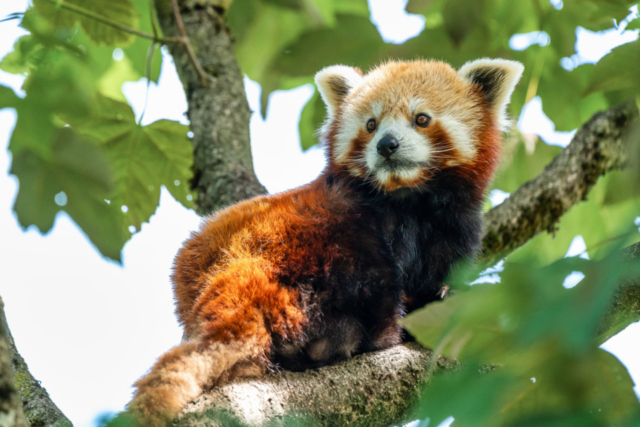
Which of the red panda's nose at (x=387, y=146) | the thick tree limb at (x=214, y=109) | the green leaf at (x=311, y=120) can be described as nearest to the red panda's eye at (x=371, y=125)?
the red panda's nose at (x=387, y=146)

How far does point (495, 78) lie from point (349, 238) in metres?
1.68

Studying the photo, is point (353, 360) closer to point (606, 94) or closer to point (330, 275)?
point (330, 275)

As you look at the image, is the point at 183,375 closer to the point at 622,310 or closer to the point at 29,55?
the point at 29,55

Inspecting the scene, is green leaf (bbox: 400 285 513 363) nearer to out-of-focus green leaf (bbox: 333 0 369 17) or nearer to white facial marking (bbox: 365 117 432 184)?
white facial marking (bbox: 365 117 432 184)

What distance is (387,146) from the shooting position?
3.23 m

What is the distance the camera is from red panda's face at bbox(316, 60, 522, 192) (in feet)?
10.7

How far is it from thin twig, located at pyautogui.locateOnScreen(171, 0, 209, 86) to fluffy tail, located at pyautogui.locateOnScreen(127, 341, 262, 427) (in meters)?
2.25

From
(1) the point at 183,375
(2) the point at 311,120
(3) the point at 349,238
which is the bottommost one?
(1) the point at 183,375

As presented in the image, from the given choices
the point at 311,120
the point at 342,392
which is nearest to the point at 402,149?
the point at 311,120

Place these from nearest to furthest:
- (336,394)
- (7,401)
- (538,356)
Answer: (538,356) → (7,401) → (336,394)

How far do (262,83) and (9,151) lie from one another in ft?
7.21

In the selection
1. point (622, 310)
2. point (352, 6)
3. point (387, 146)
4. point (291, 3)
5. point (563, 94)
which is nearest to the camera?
point (622, 310)

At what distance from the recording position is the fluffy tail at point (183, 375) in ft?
5.78

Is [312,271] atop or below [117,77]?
below
